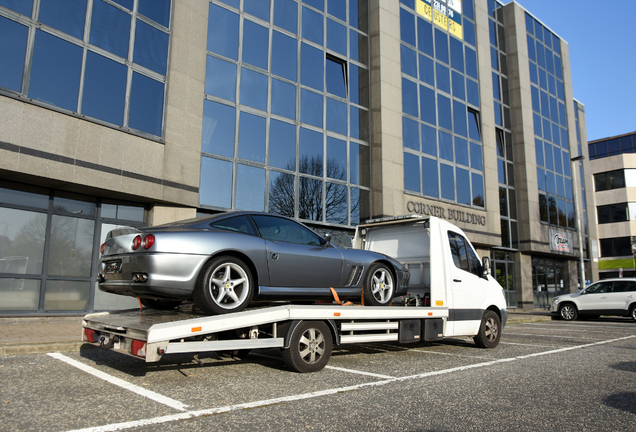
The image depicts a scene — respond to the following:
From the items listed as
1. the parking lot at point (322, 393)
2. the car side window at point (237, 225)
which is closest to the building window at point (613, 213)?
the parking lot at point (322, 393)

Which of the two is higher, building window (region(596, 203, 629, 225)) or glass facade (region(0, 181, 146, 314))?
building window (region(596, 203, 629, 225))

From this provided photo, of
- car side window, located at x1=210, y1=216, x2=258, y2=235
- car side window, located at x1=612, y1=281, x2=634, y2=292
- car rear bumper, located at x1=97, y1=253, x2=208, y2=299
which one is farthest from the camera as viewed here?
car side window, located at x1=612, y1=281, x2=634, y2=292

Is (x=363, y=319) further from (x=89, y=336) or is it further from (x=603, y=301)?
(x=603, y=301)

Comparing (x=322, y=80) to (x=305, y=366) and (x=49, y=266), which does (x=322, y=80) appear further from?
(x=305, y=366)

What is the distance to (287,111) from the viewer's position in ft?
52.1

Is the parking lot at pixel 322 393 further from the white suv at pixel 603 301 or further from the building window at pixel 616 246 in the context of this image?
the building window at pixel 616 246

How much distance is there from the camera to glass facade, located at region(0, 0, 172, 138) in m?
10.2

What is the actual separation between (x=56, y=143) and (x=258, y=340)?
8.28 m

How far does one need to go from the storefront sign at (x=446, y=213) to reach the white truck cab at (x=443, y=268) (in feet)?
33.3

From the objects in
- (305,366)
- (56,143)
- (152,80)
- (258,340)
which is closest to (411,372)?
(305,366)

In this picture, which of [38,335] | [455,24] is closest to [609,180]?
[455,24]

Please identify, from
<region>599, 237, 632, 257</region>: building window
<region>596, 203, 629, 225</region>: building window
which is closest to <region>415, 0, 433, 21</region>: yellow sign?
<region>596, 203, 629, 225</region>: building window

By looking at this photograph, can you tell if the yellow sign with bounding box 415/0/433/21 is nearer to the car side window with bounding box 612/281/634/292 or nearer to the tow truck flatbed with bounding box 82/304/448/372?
the car side window with bounding box 612/281/634/292

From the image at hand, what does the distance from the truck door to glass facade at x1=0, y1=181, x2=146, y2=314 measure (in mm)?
8751
